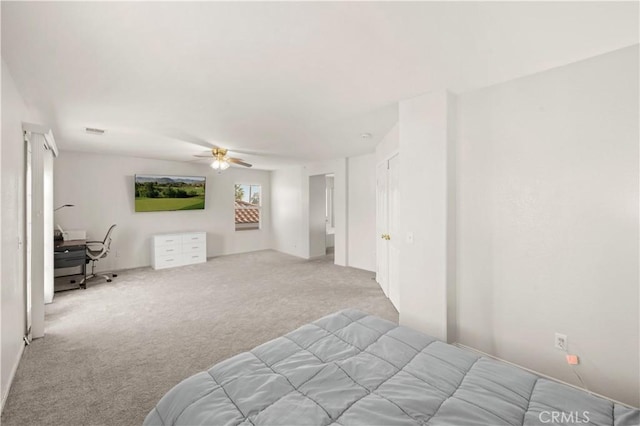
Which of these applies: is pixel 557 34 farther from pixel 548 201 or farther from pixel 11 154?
pixel 11 154

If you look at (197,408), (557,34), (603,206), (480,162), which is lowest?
(197,408)

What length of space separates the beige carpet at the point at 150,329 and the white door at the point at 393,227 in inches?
11.7

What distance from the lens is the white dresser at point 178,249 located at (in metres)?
6.11

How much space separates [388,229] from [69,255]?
5297mm

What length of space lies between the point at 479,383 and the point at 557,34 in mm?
2129

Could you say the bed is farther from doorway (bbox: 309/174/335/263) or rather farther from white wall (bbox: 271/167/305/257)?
white wall (bbox: 271/167/305/257)

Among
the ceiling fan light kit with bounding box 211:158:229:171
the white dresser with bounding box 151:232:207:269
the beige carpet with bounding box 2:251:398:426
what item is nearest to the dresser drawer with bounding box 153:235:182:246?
the white dresser with bounding box 151:232:207:269

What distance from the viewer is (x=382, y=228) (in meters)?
4.73

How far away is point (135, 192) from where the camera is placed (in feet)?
20.2

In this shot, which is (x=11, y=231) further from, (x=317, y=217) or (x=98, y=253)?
(x=317, y=217)

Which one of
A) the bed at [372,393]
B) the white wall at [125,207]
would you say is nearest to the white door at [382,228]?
the bed at [372,393]


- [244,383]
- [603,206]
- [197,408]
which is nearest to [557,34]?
[603,206]

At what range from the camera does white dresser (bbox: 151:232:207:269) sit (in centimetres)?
611

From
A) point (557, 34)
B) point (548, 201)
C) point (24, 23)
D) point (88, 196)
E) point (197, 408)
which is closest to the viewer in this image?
point (197, 408)
